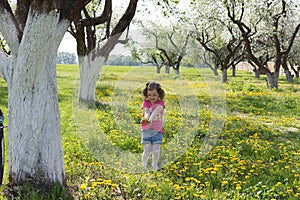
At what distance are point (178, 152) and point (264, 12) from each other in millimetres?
22711

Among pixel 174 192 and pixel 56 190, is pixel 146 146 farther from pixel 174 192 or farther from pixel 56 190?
pixel 56 190

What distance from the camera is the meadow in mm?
5570

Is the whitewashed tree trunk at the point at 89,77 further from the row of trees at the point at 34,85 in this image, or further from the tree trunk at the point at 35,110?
the tree trunk at the point at 35,110

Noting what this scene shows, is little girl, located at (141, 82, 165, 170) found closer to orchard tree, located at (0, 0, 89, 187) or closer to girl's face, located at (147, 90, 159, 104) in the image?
girl's face, located at (147, 90, 159, 104)

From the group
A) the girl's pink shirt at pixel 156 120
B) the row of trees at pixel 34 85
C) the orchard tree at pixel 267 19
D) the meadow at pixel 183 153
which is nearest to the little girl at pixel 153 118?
the girl's pink shirt at pixel 156 120

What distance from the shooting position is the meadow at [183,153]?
5.57 metres

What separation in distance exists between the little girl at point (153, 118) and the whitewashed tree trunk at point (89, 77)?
8311 millimetres

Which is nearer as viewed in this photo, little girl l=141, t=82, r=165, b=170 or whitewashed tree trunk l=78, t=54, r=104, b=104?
little girl l=141, t=82, r=165, b=170

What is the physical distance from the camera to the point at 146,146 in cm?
660

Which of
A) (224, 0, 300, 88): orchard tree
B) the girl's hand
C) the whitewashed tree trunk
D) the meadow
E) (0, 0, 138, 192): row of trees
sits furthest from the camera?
(224, 0, 300, 88): orchard tree

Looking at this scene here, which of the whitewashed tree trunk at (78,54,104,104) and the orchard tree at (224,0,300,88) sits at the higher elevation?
the orchard tree at (224,0,300,88)

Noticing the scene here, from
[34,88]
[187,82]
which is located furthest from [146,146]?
[34,88]

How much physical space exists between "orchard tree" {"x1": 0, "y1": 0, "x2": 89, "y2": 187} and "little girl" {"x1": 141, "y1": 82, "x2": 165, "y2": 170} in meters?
1.69

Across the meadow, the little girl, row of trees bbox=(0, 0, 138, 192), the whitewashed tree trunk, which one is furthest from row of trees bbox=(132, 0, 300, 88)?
row of trees bbox=(0, 0, 138, 192)
